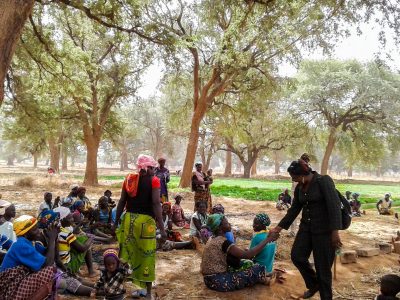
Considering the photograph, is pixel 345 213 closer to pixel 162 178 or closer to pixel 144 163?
pixel 144 163

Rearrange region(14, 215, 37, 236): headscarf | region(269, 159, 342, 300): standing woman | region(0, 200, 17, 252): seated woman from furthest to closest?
region(0, 200, 17, 252): seated woman
region(269, 159, 342, 300): standing woman
region(14, 215, 37, 236): headscarf

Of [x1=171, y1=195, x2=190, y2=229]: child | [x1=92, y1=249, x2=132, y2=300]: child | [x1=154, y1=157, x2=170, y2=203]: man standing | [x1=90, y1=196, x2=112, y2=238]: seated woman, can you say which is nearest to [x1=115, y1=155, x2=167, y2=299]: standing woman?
[x1=92, y1=249, x2=132, y2=300]: child

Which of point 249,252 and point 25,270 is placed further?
point 249,252

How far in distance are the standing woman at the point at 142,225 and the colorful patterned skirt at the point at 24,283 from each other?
1.11 m

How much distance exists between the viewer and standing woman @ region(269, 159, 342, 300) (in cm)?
428

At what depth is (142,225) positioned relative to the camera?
4.64m

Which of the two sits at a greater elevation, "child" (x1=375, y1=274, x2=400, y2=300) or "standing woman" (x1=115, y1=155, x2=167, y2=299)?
"standing woman" (x1=115, y1=155, x2=167, y2=299)

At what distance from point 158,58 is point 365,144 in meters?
27.9

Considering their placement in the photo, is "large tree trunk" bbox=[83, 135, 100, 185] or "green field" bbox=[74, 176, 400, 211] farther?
"large tree trunk" bbox=[83, 135, 100, 185]

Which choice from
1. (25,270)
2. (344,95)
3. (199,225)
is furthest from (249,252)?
(344,95)

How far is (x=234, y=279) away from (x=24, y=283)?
2.57m

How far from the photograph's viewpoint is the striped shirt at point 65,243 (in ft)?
15.9

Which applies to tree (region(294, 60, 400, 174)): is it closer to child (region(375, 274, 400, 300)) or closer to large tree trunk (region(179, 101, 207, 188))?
large tree trunk (region(179, 101, 207, 188))

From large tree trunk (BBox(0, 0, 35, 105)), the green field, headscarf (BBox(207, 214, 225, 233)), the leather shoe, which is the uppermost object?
large tree trunk (BBox(0, 0, 35, 105))
